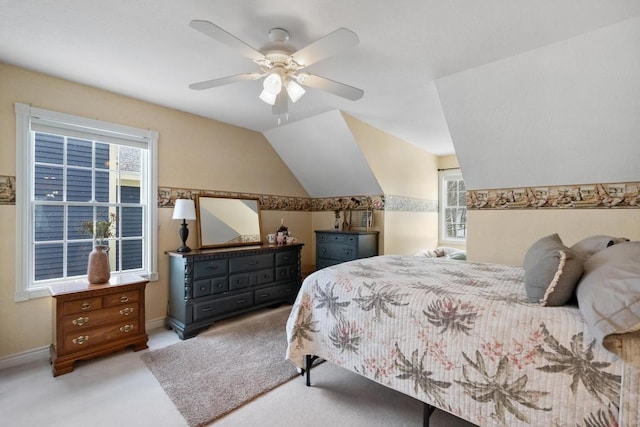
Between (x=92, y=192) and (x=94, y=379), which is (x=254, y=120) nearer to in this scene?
(x=92, y=192)

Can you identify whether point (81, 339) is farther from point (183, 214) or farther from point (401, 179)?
point (401, 179)

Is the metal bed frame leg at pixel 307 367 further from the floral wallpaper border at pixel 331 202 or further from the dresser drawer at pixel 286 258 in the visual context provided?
the floral wallpaper border at pixel 331 202

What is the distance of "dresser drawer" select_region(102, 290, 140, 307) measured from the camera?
2.50 metres

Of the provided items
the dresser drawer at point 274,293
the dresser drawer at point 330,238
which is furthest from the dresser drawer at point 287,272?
the dresser drawer at point 330,238

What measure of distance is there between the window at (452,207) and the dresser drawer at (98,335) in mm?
5103

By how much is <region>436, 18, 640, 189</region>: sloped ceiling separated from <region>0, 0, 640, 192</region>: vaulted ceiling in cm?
1

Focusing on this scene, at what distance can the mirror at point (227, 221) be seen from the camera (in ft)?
11.7

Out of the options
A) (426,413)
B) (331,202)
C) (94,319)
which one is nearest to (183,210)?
(94,319)

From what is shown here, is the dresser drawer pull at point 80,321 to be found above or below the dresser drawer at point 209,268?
below

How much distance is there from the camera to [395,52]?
2.15 metres

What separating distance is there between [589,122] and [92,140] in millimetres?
4434

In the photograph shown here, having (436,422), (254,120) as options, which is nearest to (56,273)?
(254,120)

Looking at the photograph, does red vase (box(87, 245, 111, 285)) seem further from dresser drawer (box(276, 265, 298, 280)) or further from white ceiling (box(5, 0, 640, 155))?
dresser drawer (box(276, 265, 298, 280))

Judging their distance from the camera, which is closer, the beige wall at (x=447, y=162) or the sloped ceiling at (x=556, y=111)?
the sloped ceiling at (x=556, y=111)
